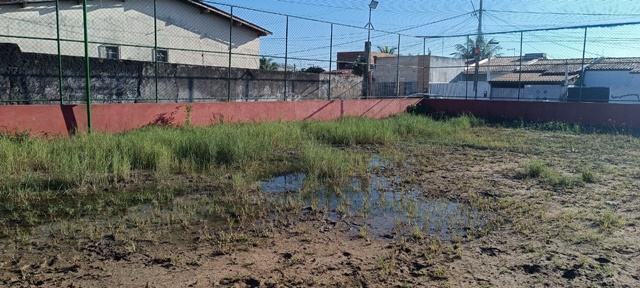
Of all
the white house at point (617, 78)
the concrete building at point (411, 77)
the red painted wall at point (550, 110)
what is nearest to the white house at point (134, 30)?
the concrete building at point (411, 77)

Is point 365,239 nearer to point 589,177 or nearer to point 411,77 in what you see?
point 589,177

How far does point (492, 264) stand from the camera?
4.19 m

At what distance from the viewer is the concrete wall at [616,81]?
2569cm

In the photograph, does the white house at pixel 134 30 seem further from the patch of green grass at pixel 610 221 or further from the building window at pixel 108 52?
the patch of green grass at pixel 610 221

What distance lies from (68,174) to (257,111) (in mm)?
8117

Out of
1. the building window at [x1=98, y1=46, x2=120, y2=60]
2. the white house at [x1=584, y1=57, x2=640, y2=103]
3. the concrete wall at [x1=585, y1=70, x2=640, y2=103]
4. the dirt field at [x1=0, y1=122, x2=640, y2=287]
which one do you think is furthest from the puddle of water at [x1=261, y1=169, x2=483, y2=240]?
the concrete wall at [x1=585, y1=70, x2=640, y2=103]

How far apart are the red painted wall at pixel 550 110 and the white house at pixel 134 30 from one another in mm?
8839

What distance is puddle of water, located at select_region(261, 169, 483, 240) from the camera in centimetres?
515

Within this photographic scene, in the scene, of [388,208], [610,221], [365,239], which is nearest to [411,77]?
[388,208]

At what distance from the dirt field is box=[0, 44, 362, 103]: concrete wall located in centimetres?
599

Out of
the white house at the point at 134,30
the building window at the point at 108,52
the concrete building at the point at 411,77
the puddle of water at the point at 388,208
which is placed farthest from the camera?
the concrete building at the point at 411,77

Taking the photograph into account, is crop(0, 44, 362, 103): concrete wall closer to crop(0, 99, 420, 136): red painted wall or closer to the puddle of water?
crop(0, 99, 420, 136): red painted wall

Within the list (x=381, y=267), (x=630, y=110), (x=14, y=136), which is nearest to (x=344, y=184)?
(x=381, y=267)

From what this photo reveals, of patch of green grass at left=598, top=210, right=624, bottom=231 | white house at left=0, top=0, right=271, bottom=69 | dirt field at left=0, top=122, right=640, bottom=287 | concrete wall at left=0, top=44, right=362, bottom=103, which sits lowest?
dirt field at left=0, top=122, right=640, bottom=287
